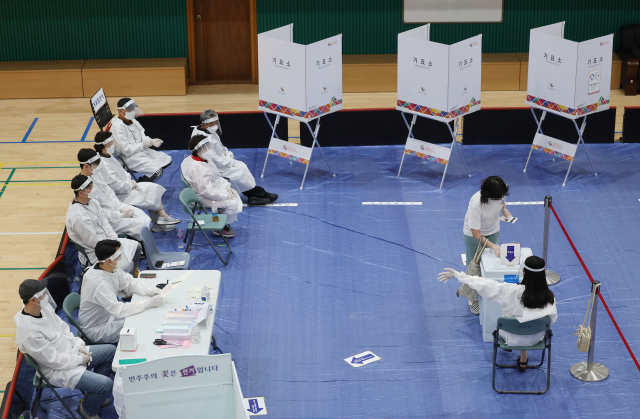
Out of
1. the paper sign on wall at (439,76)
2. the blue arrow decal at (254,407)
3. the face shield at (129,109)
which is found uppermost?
the paper sign on wall at (439,76)

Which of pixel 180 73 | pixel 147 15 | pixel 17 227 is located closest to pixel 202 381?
pixel 17 227

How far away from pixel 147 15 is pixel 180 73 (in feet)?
5.03

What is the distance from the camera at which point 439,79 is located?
10.6 meters

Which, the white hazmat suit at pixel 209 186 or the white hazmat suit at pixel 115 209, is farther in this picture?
the white hazmat suit at pixel 209 186

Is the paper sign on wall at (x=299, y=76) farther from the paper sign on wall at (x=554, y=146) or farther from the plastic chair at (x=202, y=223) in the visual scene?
the paper sign on wall at (x=554, y=146)

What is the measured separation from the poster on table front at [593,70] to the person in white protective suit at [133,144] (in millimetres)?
5940

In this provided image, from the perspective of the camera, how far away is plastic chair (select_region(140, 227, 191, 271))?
322 inches

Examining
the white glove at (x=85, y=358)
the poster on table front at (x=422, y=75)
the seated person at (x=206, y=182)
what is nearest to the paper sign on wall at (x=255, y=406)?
the white glove at (x=85, y=358)

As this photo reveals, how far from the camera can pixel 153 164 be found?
10.8 metres

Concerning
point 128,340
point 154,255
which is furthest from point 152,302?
point 154,255

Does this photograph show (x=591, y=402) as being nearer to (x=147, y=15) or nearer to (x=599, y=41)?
(x=599, y=41)

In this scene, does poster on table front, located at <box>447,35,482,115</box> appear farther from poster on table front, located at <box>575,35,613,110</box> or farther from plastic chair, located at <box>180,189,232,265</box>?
plastic chair, located at <box>180,189,232,265</box>

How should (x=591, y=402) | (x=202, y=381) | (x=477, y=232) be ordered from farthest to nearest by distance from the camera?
(x=477, y=232) < (x=591, y=402) < (x=202, y=381)

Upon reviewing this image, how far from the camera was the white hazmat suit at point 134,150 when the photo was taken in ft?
34.1
